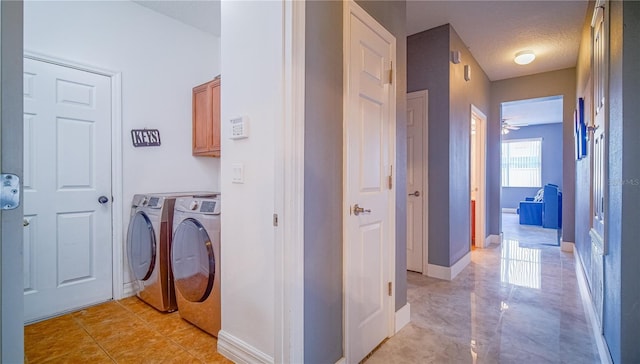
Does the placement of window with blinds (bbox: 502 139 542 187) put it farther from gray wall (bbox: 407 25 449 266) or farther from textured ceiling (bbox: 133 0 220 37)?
textured ceiling (bbox: 133 0 220 37)

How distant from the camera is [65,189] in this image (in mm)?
2484

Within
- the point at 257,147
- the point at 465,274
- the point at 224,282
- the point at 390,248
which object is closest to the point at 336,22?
the point at 257,147

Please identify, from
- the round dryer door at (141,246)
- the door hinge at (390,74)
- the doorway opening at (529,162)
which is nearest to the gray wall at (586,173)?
the door hinge at (390,74)

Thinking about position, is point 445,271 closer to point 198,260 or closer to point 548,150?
point 198,260

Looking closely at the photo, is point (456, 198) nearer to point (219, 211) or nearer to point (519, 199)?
point (219, 211)

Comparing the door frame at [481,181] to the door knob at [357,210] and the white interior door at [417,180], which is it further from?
the door knob at [357,210]

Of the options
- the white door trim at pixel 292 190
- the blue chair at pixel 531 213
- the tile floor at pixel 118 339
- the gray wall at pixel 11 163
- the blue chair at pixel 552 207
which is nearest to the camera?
the gray wall at pixel 11 163

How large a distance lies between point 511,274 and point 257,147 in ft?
11.0

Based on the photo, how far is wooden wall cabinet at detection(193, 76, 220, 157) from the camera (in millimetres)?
2924

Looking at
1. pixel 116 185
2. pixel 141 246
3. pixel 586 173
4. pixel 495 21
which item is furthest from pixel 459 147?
pixel 116 185

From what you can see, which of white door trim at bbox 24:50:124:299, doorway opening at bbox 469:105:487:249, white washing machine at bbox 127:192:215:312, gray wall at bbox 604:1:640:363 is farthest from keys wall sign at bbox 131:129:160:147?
doorway opening at bbox 469:105:487:249

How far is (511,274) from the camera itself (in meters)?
3.42

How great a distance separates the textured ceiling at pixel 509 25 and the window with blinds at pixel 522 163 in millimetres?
5582

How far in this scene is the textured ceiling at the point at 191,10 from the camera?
2.81 metres
